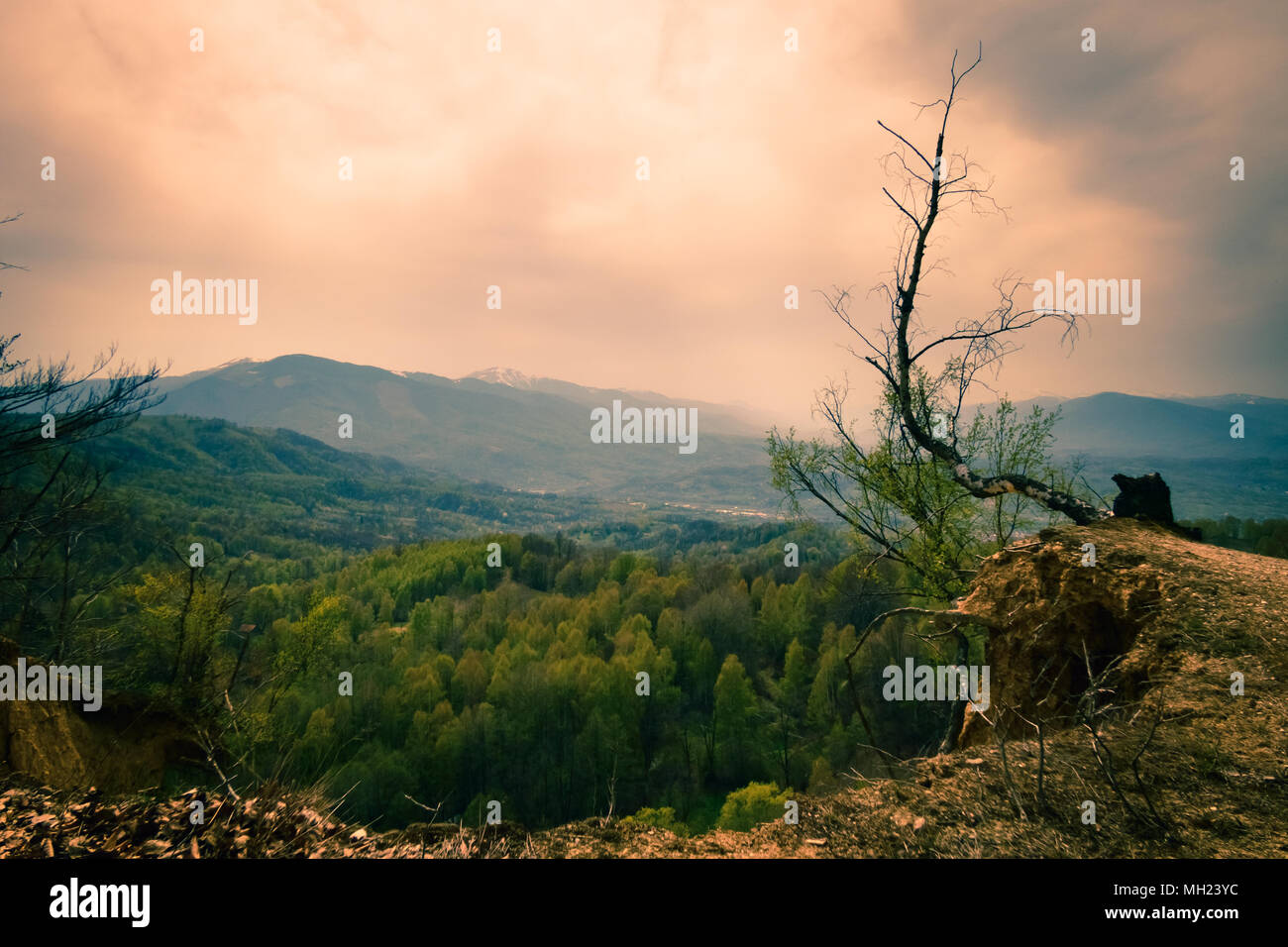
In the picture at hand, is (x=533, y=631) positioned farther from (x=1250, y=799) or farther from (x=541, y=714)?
(x=1250, y=799)

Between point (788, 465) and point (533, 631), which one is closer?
point (788, 465)

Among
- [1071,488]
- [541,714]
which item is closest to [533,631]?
[541,714]

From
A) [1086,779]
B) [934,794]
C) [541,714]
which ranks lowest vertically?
[541,714]
